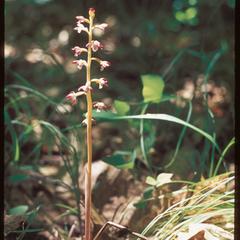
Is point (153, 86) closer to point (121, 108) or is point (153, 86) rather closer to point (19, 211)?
point (121, 108)

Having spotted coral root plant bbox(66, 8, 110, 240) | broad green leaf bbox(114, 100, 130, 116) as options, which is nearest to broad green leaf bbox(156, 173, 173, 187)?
broad green leaf bbox(114, 100, 130, 116)

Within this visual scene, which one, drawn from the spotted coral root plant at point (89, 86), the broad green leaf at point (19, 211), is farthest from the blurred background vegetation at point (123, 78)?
the spotted coral root plant at point (89, 86)

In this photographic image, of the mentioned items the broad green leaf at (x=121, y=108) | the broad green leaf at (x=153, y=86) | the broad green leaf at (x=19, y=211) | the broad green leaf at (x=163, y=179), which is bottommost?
the broad green leaf at (x=19, y=211)

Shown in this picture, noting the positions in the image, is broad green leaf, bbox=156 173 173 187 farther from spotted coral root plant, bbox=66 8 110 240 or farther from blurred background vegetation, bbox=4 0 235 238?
spotted coral root plant, bbox=66 8 110 240

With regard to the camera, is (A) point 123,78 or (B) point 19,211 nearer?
(B) point 19,211

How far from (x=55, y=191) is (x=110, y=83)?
4.30 ft

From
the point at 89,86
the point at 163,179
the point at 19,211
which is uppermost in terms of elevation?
the point at 89,86

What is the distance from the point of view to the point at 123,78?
13.4 feet

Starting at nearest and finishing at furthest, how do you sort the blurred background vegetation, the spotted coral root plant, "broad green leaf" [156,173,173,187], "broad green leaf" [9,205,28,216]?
the spotted coral root plant
"broad green leaf" [156,173,173,187]
"broad green leaf" [9,205,28,216]
the blurred background vegetation

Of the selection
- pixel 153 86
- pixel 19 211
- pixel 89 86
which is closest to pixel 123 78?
pixel 153 86

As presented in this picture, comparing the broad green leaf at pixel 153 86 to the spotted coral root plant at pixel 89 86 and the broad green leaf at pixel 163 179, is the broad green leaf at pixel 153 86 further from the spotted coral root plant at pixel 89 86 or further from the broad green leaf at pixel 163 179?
the spotted coral root plant at pixel 89 86

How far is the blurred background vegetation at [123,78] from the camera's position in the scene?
2.42 meters

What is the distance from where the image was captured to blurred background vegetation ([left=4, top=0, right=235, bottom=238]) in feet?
7.95

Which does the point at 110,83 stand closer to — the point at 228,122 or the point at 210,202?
the point at 228,122
